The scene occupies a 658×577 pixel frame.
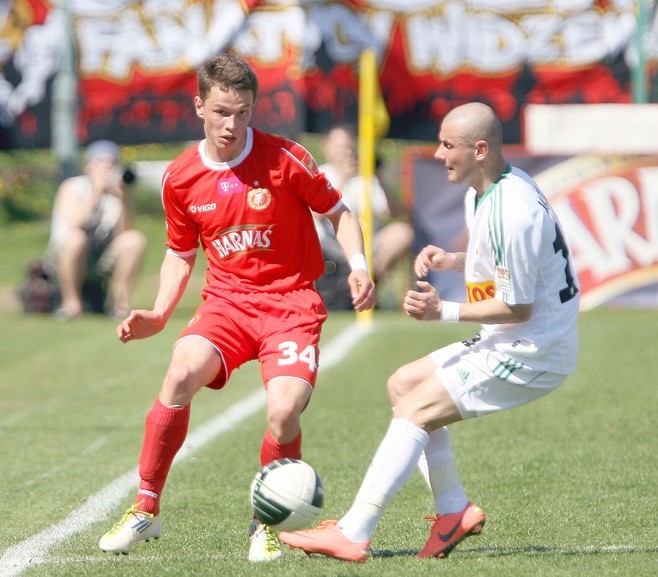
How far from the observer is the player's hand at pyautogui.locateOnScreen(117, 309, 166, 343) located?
17.1 feet

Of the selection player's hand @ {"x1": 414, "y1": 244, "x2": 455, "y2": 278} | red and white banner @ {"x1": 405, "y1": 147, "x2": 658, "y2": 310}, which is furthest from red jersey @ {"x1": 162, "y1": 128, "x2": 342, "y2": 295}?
red and white banner @ {"x1": 405, "y1": 147, "x2": 658, "y2": 310}

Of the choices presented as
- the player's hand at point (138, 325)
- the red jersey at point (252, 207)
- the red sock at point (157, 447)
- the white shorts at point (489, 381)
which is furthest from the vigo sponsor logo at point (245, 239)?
the white shorts at point (489, 381)

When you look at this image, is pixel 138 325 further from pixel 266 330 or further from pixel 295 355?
pixel 295 355

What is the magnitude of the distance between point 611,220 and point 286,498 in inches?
369

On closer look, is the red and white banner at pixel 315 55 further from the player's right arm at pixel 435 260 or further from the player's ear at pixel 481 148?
the player's ear at pixel 481 148

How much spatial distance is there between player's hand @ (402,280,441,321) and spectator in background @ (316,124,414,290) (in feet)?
27.9

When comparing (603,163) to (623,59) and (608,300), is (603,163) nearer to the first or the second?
(608,300)

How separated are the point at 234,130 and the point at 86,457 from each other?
108 inches

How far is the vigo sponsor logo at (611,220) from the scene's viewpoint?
13.4 metres

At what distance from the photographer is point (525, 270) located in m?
4.73

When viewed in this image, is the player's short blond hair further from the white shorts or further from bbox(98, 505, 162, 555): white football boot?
bbox(98, 505, 162, 555): white football boot

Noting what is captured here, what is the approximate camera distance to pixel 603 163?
13531 mm

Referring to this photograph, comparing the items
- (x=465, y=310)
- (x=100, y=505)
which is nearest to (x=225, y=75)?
(x=465, y=310)

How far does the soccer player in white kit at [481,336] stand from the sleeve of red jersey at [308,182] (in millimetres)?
714
